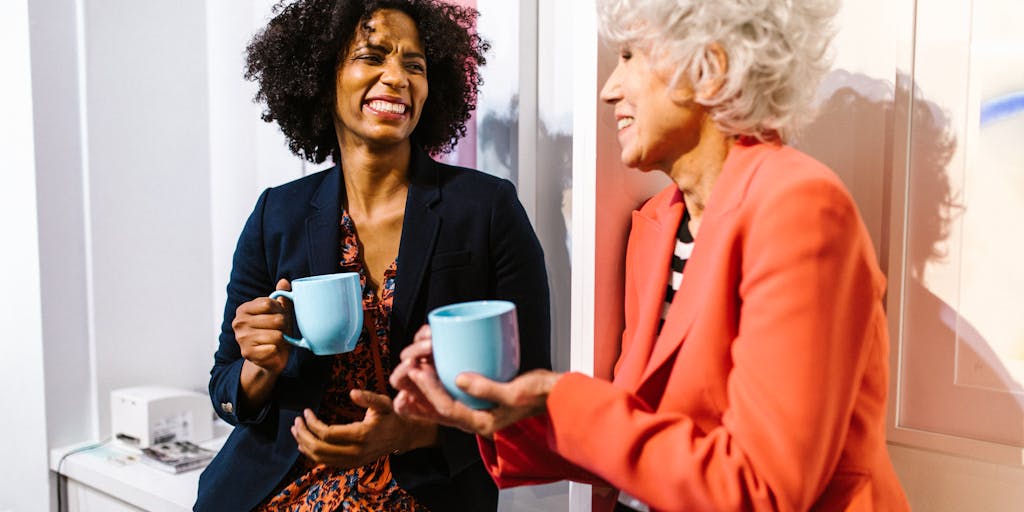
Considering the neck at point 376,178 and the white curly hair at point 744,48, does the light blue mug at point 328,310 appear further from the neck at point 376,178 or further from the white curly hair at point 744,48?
the white curly hair at point 744,48

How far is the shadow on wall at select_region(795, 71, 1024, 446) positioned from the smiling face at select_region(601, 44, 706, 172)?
41cm

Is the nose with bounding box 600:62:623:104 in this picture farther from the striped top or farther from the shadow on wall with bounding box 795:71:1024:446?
the shadow on wall with bounding box 795:71:1024:446

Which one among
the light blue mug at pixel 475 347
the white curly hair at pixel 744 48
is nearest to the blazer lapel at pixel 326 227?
the light blue mug at pixel 475 347

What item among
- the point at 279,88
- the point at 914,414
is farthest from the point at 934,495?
the point at 279,88

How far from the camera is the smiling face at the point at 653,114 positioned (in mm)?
842

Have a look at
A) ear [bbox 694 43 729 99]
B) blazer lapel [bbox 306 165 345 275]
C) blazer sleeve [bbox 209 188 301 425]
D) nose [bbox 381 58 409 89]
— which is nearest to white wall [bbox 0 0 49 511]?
blazer sleeve [bbox 209 188 301 425]

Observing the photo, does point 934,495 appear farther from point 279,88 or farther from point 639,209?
point 279,88

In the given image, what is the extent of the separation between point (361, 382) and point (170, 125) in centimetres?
143

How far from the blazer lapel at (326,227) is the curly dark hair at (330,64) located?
0.19m

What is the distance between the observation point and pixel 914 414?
3.66ft

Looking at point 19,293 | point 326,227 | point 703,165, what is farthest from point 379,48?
point 19,293

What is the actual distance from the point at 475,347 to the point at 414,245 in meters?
0.58

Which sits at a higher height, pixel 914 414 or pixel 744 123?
pixel 744 123

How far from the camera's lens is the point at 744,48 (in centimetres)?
80
